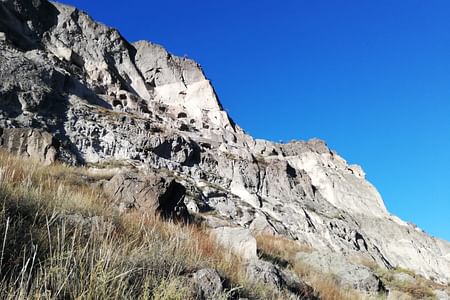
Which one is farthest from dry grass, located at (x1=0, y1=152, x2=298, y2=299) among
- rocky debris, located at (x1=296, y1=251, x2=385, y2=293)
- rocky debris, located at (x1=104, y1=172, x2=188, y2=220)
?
rocky debris, located at (x1=296, y1=251, x2=385, y2=293)

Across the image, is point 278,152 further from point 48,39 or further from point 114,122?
A: point 48,39

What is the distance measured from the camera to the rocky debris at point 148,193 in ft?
25.2

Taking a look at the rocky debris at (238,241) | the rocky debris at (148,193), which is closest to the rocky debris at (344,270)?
the rocky debris at (238,241)

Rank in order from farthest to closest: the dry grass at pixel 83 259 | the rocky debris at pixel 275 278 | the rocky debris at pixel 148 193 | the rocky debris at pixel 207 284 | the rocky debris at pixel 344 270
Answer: the rocky debris at pixel 344 270 < the rocky debris at pixel 148 193 < the rocky debris at pixel 275 278 < the rocky debris at pixel 207 284 < the dry grass at pixel 83 259

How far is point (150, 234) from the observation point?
4.35m

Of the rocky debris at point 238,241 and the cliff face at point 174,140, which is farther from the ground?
the cliff face at point 174,140

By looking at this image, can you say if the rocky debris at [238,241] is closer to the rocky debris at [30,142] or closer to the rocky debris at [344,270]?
the rocky debris at [344,270]

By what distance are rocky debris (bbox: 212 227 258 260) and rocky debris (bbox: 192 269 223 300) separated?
2.40m

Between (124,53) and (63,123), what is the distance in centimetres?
2807

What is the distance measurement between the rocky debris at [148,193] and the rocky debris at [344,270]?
2.93 meters

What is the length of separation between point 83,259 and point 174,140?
34.6 metres

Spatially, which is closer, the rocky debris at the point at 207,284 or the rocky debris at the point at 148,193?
the rocky debris at the point at 207,284

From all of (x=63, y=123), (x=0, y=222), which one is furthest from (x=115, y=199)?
(x=63, y=123)

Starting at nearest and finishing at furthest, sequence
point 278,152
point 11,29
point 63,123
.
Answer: point 63,123
point 11,29
point 278,152
